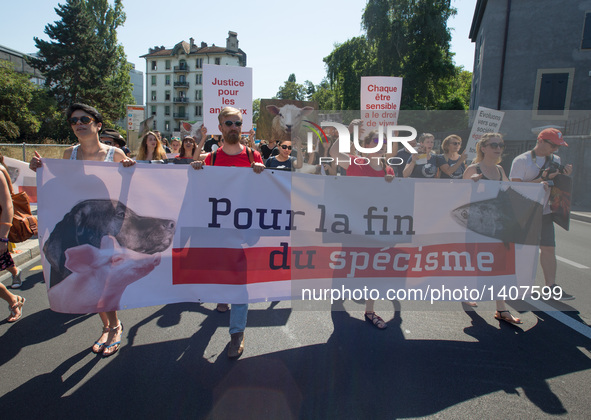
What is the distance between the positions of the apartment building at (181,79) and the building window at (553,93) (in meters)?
72.3

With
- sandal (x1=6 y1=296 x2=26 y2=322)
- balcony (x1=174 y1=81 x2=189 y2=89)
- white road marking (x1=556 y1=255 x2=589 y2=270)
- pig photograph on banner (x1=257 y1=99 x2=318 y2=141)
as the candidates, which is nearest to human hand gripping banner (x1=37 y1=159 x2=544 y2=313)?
sandal (x1=6 y1=296 x2=26 y2=322)

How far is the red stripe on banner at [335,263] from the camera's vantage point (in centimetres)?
347

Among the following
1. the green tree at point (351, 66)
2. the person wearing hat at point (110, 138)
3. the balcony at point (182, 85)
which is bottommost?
the person wearing hat at point (110, 138)

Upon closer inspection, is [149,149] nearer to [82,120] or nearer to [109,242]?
[82,120]

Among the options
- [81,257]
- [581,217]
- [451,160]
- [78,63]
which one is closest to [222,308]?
[81,257]

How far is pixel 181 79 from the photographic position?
87.5 metres

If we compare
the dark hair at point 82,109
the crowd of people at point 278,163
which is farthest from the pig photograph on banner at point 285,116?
the dark hair at point 82,109

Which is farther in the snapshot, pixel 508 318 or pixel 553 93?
pixel 553 93

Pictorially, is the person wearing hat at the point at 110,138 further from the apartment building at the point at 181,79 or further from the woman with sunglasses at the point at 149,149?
the apartment building at the point at 181,79

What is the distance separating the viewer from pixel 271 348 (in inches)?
136

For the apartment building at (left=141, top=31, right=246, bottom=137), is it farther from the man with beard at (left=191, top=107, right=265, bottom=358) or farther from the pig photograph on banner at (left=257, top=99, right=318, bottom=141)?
the man with beard at (left=191, top=107, right=265, bottom=358)

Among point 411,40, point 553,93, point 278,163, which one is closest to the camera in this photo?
point 278,163

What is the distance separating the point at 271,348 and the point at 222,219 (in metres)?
1.21

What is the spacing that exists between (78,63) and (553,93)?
4077 cm
